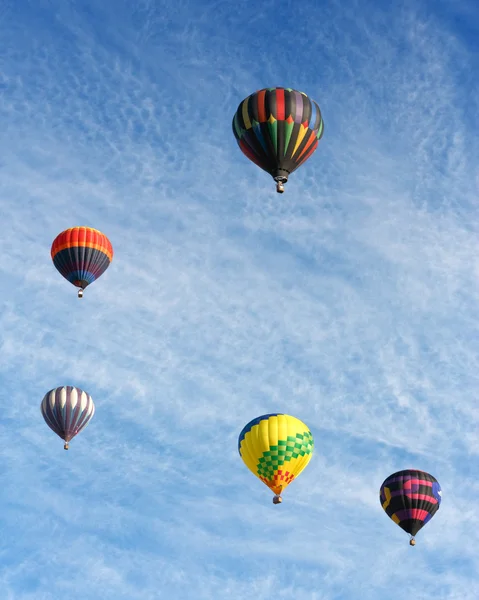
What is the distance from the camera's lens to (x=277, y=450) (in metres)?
60.9

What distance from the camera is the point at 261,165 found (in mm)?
59219

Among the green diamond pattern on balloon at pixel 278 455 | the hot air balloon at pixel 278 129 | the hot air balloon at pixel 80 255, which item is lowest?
the green diamond pattern on balloon at pixel 278 455

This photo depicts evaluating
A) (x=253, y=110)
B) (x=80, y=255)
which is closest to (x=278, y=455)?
(x=80, y=255)

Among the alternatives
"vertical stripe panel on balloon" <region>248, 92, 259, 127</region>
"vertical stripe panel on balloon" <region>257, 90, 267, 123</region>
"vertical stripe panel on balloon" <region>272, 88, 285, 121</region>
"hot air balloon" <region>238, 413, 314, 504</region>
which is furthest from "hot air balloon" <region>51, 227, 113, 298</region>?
"vertical stripe panel on balloon" <region>272, 88, 285, 121</region>

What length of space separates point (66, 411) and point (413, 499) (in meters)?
22.7

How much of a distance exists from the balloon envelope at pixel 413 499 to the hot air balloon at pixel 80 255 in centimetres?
2288

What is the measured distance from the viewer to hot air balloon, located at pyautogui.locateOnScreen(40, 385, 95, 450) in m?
69.8

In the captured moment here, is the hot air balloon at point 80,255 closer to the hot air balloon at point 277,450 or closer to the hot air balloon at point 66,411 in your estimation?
the hot air balloon at point 66,411

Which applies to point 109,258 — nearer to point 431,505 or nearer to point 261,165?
point 261,165

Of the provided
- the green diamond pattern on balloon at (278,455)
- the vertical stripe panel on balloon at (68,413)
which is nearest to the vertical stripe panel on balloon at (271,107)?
the green diamond pattern on balloon at (278,455)

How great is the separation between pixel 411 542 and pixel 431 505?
250 cm

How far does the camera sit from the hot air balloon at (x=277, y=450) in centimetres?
6088

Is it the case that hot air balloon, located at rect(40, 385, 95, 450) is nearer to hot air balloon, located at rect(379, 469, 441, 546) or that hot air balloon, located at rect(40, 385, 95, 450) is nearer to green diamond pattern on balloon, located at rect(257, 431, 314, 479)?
green diamond pattern on balloon, located at rect(257, 431, 314, 479)

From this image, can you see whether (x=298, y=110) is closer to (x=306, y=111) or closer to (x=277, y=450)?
(x=306, y=111)
